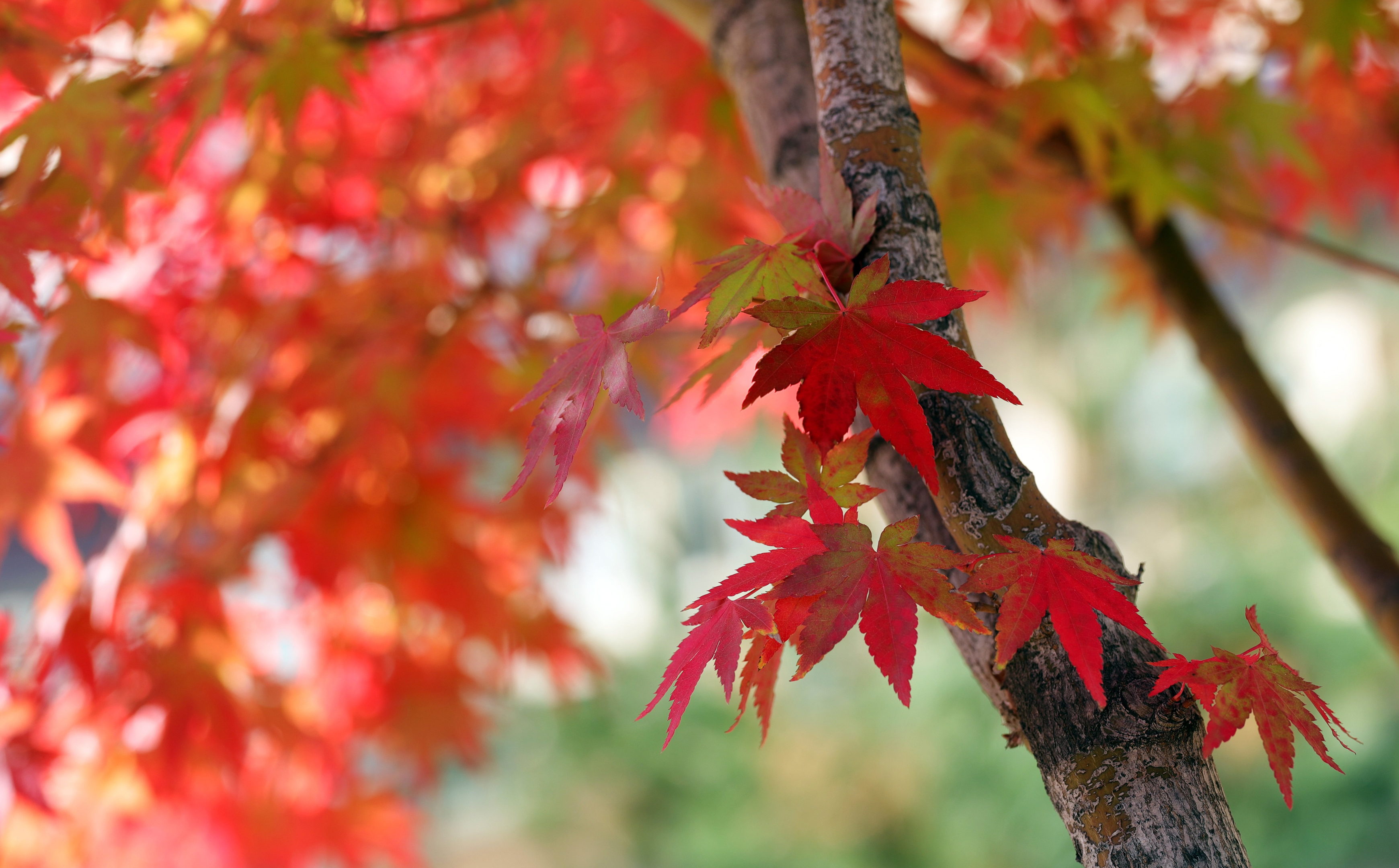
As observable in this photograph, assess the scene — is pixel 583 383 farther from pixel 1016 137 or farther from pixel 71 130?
pixel 1016 137

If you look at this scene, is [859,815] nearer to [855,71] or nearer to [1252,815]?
[1252,815]

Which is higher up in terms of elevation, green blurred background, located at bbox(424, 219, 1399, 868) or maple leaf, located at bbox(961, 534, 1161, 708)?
maple leaf, located at bbox(961, 534, 1161, 708)

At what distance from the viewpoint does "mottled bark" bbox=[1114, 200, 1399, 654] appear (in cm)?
87

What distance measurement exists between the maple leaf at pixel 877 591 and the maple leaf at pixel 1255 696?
0.34ft

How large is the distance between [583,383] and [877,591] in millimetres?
183

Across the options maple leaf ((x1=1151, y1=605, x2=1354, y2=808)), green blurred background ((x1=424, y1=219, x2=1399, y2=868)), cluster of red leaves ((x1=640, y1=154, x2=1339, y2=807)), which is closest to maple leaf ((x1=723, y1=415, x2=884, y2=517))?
cluster of red leaves ((x1=640, y1=154, x2=1339, y2=807))

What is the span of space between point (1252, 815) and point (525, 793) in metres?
2.80

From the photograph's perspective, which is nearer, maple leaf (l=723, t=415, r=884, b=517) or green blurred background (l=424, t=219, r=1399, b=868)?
maple leaf (l=723, t=415, r=884, b=517)

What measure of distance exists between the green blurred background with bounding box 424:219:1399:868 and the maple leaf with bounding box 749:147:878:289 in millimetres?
1595

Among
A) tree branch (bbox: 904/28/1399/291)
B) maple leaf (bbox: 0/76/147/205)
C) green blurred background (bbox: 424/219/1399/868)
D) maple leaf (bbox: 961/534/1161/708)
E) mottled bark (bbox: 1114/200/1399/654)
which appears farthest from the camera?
green blurred background (bbox: 424/219/1399/868)

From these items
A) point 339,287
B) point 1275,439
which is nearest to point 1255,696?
point 1275,439

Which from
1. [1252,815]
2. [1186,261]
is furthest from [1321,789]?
[1186,261]

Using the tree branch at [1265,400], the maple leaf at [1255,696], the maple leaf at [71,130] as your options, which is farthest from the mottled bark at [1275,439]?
the maple leaf at [71,130]

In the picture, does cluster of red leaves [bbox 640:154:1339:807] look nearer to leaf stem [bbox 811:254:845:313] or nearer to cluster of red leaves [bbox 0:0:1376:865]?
leaf stem [bbox 811:254:845:313]
